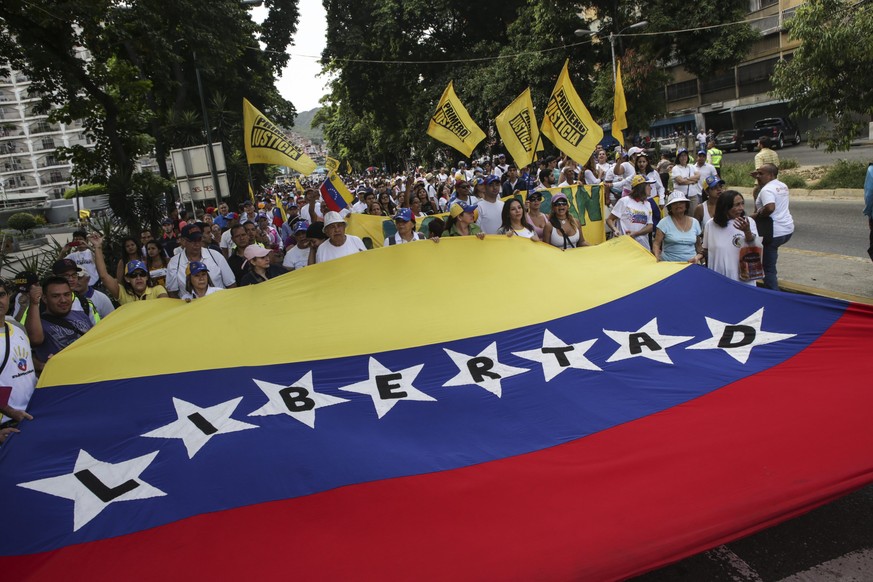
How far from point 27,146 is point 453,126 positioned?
4897 inches

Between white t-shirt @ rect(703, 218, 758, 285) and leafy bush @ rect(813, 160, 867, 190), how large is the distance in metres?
13.3

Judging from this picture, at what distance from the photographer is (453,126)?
12.5m

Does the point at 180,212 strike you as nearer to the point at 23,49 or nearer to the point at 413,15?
the point at 23,49

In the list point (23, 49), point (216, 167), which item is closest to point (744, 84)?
point (216, 167)

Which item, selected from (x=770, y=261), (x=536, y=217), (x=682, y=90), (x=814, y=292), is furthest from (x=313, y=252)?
(x=682, y=90)

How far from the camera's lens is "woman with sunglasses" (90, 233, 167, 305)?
639 centimetres

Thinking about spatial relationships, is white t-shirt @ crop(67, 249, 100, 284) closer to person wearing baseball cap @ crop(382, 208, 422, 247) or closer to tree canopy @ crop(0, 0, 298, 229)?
person wearing baseball cap @ crop(382, 208, 422, 247)

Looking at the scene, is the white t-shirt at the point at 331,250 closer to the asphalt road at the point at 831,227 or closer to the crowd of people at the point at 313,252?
the crowd of people at the point at 313,252

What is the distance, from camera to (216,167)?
1933 cm

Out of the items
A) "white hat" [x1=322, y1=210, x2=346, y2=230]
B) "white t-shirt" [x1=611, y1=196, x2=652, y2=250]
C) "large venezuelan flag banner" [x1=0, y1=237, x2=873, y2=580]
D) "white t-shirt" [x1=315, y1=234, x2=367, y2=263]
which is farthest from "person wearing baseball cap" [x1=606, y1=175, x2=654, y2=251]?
"white hat" [x1=322, y1=210, x2=346, y2=230]

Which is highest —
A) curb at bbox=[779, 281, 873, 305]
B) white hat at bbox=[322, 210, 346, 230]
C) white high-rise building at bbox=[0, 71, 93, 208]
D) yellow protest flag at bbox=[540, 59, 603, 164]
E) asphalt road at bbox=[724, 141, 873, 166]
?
white high-rise building at bbox=[0, 71, 93, 208]

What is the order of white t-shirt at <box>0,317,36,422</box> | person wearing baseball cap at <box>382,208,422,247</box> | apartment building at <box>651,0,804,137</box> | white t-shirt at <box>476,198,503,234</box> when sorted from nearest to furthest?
white t-shirt at <box>0,317,36,422</box> < person wearing baseball cap at <box>382,208,422,247</box> < white t-shirt at <box>476,198,503,234</box> < apartment building at <box>651,0,804,137</box>

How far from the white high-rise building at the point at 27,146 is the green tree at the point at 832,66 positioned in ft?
371

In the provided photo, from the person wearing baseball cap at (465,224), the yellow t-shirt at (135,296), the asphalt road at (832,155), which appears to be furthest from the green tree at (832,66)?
the yellow t-shirt at (135,296)
